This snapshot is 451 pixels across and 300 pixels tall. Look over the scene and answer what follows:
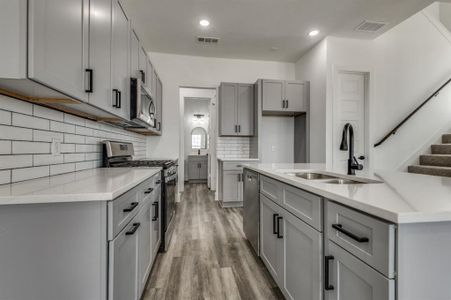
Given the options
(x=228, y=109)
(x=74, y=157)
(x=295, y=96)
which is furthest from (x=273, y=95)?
(x=74, y=157)

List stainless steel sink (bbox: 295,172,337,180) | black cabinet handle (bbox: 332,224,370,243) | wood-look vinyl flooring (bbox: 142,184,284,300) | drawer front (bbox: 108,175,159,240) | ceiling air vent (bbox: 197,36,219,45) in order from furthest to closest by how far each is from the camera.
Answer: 1. ceiling air vent (bbox: 197,36,219,45)
2. stainless steel sink (bbox: 295,172,337,180)
3. wood-look vinyl flooring (bbox: 142,184,284,300)
4. drawer front (bbox: 108,175,159,240)
5. black cabinet handle (bbox: 332,224,370,243)

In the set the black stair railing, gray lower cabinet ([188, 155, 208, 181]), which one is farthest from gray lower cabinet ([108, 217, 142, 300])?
gray lower cabinet ([188, 155, 208, 181])

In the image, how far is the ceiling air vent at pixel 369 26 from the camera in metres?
3.38

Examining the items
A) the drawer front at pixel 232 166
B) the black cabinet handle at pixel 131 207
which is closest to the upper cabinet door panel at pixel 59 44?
the black cabinet handle at pixel 131 207

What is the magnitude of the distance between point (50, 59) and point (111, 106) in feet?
2.34

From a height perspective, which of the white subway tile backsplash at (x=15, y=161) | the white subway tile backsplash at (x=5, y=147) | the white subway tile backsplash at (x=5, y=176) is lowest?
the white subway tile backsplash at (x=5, y=176)

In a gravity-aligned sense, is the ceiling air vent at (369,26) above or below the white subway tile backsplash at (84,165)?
above

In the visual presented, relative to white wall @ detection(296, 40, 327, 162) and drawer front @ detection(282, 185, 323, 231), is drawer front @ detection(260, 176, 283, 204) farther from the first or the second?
white wall @ detection(296, 40, 327, 162)

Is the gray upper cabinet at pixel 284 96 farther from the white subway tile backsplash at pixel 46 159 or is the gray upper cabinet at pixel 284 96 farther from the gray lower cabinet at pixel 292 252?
the white subway tile backsplash at pixel 46 159

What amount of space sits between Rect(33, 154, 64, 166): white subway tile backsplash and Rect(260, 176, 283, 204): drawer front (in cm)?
154

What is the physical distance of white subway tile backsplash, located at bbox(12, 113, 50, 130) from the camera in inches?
47.3

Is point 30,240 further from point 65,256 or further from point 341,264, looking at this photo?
point 341,264

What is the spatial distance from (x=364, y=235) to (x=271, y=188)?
39.9 inches

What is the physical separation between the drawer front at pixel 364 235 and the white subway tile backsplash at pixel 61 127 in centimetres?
171
